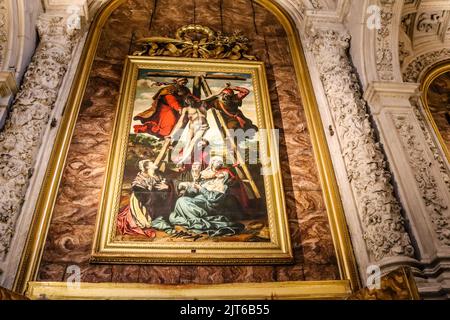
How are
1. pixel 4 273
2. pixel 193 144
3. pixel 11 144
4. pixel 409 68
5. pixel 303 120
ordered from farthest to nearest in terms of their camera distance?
pixel 409 68
pixel 303 120
pixel 193 144
pixel 11 144
pixel 4 273

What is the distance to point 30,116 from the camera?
509cm

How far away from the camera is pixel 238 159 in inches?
211

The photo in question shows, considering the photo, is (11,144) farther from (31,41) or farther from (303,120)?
(303,120)

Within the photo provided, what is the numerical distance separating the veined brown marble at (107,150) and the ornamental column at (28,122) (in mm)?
396

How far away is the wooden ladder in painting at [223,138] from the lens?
16.9 feet

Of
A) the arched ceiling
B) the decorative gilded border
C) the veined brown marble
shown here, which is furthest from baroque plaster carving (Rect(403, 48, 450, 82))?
the veined brown marble

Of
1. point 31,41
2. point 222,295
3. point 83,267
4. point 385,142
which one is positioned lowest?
point 222,295

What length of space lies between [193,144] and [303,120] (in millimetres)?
1733

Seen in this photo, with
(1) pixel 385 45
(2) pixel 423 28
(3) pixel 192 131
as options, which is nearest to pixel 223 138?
(3) pixel 192 131

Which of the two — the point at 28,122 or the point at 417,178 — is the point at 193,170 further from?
the point at 417,178

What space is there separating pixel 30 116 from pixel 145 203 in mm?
1891

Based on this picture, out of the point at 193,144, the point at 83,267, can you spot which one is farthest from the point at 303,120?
the point at 83,267

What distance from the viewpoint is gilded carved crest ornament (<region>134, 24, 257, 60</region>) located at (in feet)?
22.1

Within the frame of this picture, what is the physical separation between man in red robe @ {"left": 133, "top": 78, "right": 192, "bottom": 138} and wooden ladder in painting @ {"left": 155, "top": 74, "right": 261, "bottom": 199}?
11cm
